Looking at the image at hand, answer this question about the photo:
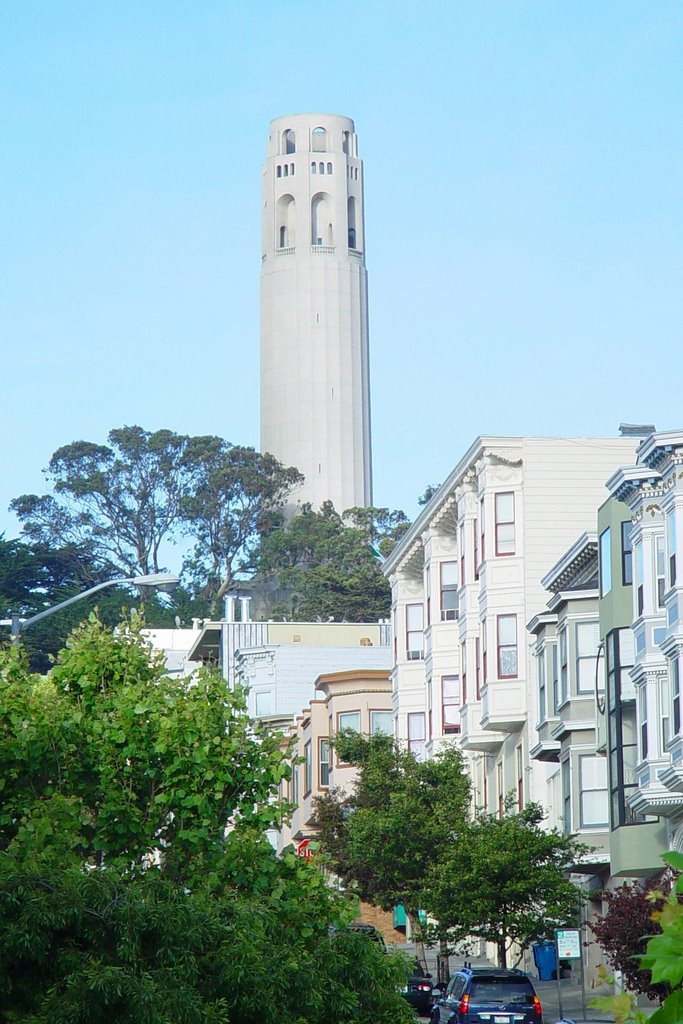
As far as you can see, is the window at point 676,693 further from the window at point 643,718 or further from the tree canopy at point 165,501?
the tree canopy at point 165,501

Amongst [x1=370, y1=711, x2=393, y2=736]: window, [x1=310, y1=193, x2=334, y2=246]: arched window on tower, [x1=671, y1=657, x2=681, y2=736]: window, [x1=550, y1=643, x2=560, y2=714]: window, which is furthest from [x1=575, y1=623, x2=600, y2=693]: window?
[x1=310, y1=193, x2=334, y2=246]: arched window on tower

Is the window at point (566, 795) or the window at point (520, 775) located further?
the window at point (520, 775)

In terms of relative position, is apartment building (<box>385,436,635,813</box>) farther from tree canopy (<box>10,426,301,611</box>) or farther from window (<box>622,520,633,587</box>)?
tree canopy (<box>10,426,301,611</box>)

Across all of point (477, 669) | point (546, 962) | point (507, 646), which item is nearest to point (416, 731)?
point (477, 669)

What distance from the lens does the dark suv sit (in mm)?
30703

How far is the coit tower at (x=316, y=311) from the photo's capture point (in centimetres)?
15900

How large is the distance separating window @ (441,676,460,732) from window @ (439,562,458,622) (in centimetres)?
207

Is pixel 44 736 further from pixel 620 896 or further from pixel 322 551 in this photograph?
pixel 322 551

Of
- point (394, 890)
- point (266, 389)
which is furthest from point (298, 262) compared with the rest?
point (394, 890)

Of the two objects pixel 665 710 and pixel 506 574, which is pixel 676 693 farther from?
pixel 506 574

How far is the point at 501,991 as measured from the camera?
1230 inches

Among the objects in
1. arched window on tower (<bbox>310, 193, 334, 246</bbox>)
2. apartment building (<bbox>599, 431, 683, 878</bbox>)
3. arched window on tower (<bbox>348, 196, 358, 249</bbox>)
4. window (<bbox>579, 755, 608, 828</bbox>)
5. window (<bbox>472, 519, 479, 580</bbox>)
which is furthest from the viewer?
arched window on tower (<bbox>348, 196, 358, 249</bbox>)

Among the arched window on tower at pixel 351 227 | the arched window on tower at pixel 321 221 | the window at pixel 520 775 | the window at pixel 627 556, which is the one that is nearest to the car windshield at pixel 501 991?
the window at pixel 627 556

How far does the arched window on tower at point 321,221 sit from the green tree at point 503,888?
127 m
